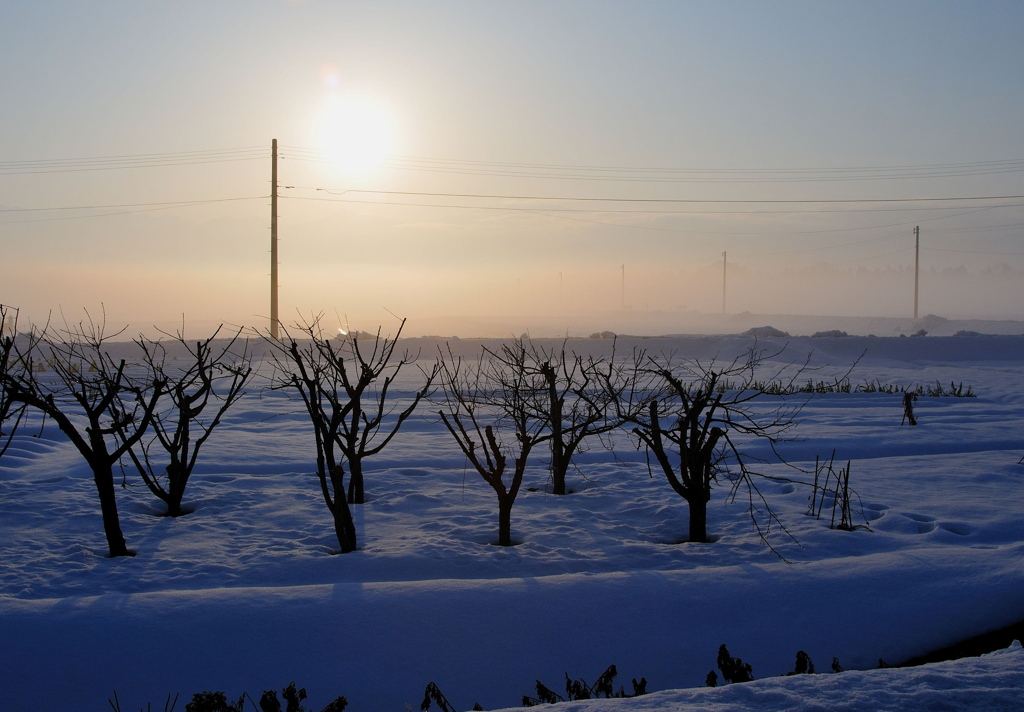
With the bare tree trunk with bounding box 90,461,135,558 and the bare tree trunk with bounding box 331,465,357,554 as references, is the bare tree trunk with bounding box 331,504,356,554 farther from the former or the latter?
the bare tree trunk with bounding box 90,461,135,558

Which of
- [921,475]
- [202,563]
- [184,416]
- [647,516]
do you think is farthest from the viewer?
[921,475]

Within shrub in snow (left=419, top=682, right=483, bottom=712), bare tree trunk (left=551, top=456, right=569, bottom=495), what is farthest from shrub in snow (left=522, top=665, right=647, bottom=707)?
bare tree trunk (left=551, top=456, right=569, bottom=495)

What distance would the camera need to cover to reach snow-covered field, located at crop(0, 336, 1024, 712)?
176 inches

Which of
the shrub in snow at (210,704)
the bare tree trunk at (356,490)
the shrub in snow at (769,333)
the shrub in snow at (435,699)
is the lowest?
the shrub in snow at (435,699)

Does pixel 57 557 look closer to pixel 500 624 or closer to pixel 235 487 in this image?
pixel 235 487

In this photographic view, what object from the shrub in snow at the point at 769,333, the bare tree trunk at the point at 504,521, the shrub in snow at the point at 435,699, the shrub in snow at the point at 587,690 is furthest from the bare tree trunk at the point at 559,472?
the shrub in snow at the point at 769,333

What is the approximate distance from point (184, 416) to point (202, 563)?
1.80m

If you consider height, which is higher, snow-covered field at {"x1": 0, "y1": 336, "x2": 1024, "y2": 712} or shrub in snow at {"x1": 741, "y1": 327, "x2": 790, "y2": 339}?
shrub in snow at {"x1": 741, "y1": 327, "x2": 790, "y2": 339}

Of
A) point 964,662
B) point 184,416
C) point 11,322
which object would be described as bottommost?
point 964,662

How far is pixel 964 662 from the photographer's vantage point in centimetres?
404

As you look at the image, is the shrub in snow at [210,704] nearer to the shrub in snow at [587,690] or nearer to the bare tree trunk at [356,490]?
the shrub in snow at [587,690]

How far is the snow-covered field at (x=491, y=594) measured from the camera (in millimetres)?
4461

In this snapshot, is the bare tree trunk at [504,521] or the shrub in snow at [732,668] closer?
the shrub in snow at [732,668]

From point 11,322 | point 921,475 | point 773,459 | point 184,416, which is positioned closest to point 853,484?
point 921,475
